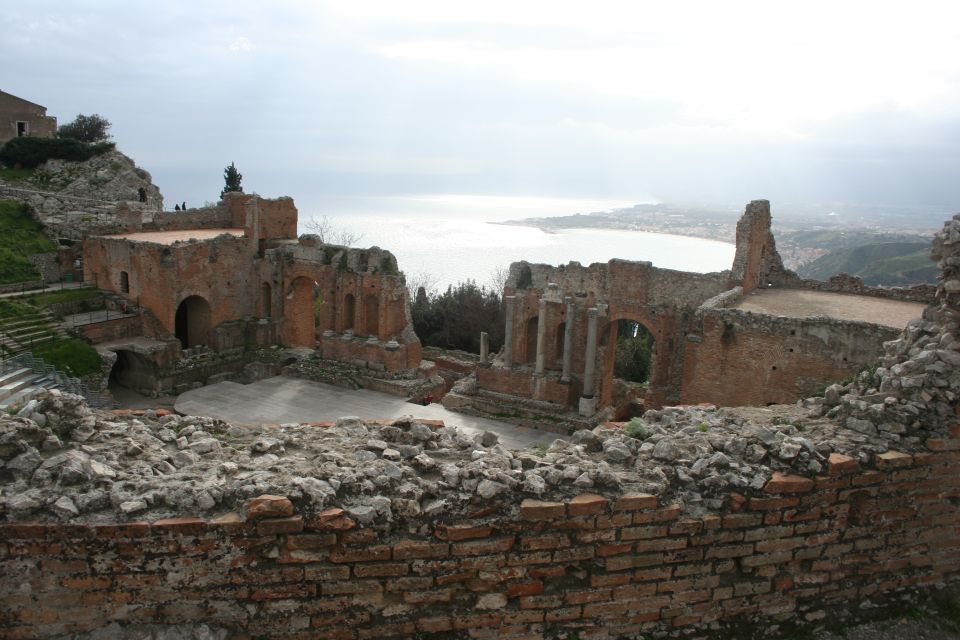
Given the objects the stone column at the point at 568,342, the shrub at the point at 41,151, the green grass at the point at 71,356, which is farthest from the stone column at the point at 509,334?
the shrub at the point at 41,151

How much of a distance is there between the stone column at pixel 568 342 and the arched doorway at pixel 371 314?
6.91 metres

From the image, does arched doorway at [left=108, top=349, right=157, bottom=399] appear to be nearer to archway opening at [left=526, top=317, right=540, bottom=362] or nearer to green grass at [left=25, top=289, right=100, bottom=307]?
green grass at [left=25, top=289, right=100, bottom=307]

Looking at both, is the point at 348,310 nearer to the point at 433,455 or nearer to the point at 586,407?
the point at 586,407

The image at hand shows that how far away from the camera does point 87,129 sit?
44.6m

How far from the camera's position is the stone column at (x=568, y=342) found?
20.1 meters

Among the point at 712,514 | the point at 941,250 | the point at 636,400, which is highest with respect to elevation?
the point at 941,250

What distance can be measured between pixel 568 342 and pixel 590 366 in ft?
3.40

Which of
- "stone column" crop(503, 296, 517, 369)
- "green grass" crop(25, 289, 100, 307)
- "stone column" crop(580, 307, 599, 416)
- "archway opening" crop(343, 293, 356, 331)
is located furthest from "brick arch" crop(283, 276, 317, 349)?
"stone column" crop(580, 307, 599, 416)

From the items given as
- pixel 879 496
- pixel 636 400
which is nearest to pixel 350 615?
pixel 879 496

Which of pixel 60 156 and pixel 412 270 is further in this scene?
pixel 412 270

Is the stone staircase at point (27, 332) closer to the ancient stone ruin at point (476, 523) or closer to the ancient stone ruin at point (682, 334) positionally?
the ancient stone ruin at point (682, 334)

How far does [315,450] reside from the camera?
5691mm

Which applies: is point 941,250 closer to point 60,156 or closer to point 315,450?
point 315,450

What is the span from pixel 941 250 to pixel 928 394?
154 centimetres
